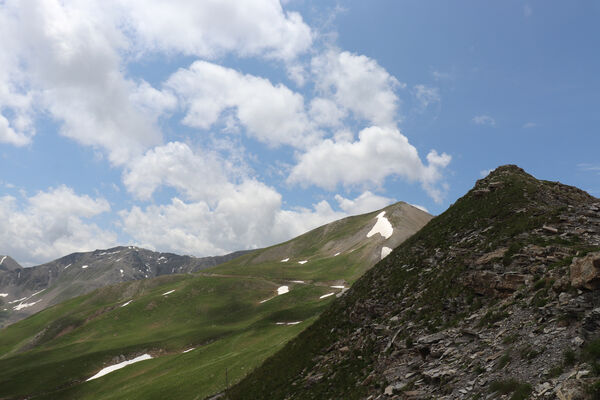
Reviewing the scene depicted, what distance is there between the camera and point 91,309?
14488 cm

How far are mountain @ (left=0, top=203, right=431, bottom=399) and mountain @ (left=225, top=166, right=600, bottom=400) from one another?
1154 centimetres

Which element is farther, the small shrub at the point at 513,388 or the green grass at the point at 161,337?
the green grass at the point at 161,337

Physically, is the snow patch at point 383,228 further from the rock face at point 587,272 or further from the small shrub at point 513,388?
the small shrub at point 513,388

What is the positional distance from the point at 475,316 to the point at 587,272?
278 inches

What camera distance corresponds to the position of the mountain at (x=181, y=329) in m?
59.1

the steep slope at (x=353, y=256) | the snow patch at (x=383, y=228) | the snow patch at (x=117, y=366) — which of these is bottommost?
the snow patch at (x=117, y=366)

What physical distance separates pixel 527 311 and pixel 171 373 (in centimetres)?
6116

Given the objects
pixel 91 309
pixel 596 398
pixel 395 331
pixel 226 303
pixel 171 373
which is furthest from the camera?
pixel 91 309

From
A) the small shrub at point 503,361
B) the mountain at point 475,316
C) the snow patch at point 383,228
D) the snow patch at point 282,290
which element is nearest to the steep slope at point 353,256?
the snow patch at point 383,228

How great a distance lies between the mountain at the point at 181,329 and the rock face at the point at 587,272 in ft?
90.3

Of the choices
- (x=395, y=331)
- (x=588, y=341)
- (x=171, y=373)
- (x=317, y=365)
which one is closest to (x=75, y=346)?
(x=171, y=373)

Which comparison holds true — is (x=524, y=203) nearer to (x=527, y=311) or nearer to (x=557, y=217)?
(x=557, y=217)

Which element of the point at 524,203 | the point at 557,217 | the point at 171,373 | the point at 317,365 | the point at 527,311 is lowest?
the point at 171,373

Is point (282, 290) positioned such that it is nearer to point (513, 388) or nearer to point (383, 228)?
point (383, 228)
